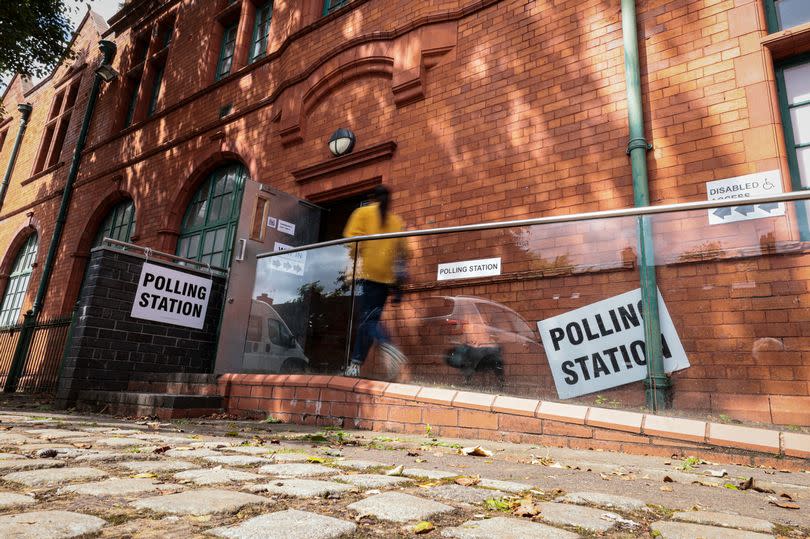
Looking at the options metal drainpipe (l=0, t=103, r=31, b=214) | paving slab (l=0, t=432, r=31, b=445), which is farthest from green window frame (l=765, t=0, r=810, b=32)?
metal drainpipe (l=0, t=103, r=31, b=214)

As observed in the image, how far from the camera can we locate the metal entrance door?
5.05 m

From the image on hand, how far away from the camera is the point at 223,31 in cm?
1088

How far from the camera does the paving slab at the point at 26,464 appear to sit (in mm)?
1945

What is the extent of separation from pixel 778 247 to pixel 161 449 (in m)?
3.75

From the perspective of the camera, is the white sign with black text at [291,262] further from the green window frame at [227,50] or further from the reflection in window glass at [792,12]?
the green window frame at [227,50]

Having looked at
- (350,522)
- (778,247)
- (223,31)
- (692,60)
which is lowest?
(350,522)

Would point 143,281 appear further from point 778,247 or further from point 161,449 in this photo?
point 778,247

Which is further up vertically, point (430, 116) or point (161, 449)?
point (430, 116)

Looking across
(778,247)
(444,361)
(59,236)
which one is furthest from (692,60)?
(59,236)

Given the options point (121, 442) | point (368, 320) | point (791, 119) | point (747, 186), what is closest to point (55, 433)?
point (121, 442)

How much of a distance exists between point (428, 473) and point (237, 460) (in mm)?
909

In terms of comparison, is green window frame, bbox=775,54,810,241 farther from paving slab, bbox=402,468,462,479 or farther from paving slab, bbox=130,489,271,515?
paving slab, bbox=130,489,271,515

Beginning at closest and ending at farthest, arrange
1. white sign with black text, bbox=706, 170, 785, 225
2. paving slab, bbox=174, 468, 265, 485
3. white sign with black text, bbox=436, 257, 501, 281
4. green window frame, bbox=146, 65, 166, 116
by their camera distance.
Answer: paving slab, bbox=174, 468, 265, 485 < white sign with black text, bbox=436, 257, 501, 281 < white sign with black text, bbox=706, 170, 785, 225 < green window frame, bbox=146, 65, 166, 116

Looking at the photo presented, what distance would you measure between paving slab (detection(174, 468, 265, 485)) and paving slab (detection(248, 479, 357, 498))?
0.45ft
